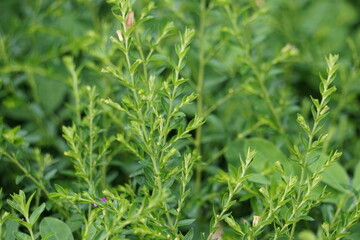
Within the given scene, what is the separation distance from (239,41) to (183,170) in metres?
0.38

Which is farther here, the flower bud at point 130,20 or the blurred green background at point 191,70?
the blurred green background at point 191,70

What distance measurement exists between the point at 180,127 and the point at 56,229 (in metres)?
0.24

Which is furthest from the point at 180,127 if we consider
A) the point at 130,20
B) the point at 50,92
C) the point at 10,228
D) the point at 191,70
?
the point at 50,92

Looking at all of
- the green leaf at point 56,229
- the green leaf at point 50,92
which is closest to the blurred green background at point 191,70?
the green leaf at point 50,92

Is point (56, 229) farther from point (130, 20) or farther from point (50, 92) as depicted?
point (50, 92)

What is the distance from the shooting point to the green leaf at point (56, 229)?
0.75 metres

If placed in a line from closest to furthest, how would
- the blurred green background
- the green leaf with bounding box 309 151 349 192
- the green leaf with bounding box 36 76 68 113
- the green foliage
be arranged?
the green foliage → the green leaf with bounding box 309 151 349 192 → the blurred green background → the green leaf with bounding box 36 76 68 113

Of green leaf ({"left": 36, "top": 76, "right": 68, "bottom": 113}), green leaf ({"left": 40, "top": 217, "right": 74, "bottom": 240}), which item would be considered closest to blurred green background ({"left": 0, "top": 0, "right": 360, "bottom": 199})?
green leaf ({"left": 36, "top": 76, "right": 68, "bottom": 113})

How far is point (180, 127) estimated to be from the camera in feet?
2.39

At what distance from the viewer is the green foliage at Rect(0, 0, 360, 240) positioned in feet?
2.35

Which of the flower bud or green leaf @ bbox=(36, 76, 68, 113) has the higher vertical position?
the flower bud

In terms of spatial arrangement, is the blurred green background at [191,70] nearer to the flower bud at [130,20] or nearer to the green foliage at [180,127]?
the green foliage at [180,127]

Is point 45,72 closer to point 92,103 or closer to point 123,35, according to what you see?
point 92,103

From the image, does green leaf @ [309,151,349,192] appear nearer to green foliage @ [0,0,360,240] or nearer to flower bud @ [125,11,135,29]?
green foliage @ [0,0,360,240]
